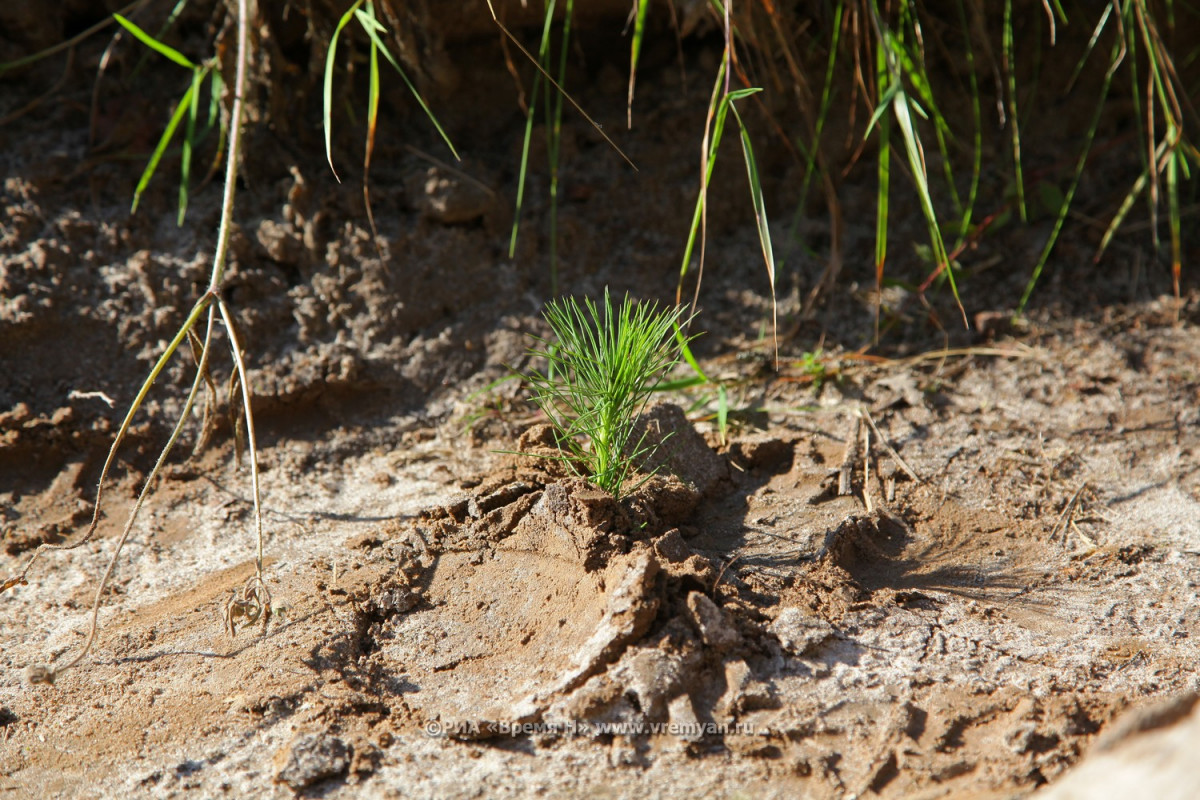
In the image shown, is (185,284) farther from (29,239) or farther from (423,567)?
(423,567)

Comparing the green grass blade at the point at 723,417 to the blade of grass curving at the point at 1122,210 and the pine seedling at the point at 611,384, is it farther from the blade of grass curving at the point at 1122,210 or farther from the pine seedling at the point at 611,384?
the blade of grass curving at the point at 1122,210

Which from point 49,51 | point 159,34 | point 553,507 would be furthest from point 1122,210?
point 49,51

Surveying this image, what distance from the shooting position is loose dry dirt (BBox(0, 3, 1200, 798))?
1.28 metres

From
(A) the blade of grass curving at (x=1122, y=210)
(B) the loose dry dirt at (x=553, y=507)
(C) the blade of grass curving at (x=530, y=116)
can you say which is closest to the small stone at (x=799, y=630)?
(B) the loose dry dirt at (x=553, y=507)

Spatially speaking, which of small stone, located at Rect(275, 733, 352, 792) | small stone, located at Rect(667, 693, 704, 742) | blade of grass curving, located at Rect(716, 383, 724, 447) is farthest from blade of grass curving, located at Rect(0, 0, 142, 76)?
small stone, located at Rect(667, 693, 704, 742)

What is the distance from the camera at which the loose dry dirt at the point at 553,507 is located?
1.28m

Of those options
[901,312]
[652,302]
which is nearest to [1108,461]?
[901,312]

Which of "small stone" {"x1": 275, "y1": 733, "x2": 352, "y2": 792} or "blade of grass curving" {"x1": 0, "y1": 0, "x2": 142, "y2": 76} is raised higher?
"blade of grass curving" {"x1": 0, "y1": 0, "x2": 142, "y2": 76}

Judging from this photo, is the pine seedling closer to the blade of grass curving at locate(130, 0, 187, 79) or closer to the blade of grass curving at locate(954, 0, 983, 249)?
the blade of grass curving at locate(954, 0, 983, 249)

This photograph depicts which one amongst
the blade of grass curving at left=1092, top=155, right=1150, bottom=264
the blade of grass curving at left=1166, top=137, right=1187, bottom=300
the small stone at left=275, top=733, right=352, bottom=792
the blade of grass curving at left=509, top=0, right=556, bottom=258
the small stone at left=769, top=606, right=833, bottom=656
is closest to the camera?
Answer: the small stone at left=275, top=733, right=352, bottom=792

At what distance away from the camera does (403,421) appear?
6.96ft

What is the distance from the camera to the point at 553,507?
154 centimetres

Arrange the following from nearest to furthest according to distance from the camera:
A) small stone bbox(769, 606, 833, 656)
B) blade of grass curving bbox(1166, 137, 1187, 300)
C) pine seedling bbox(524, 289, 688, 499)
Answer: small stone bbox(769, 606, 833, 656) → pine seedling bbox(524, 289, 688, 499) → blade of grass curving bbox(1166, 137, 1187, 300)

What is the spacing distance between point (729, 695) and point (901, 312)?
139cm
